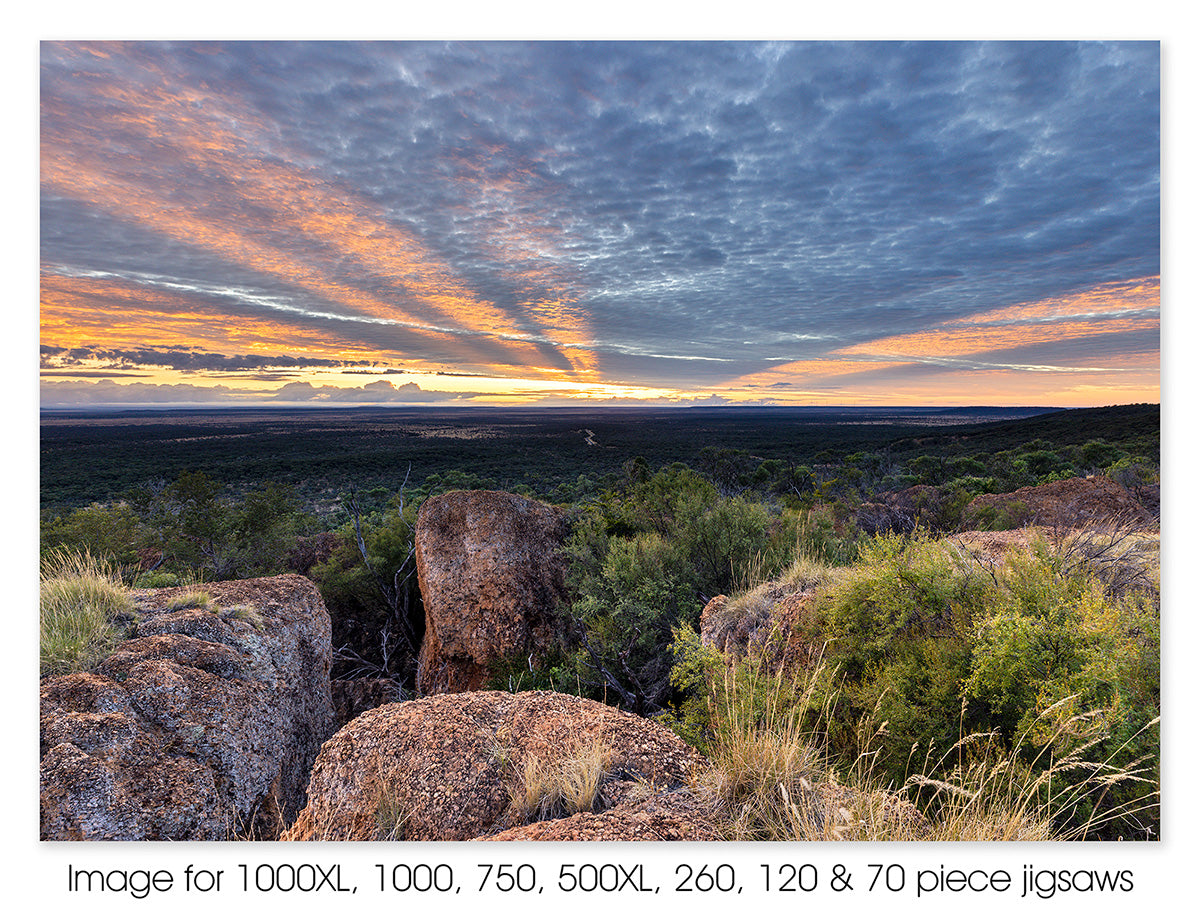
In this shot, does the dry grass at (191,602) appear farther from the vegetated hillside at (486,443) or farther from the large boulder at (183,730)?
the vegetated hillside at (486,443)

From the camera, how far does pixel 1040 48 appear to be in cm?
439

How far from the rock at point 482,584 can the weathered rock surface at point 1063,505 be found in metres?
7.82

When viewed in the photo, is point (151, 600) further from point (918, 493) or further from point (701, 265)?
point (918, 493)

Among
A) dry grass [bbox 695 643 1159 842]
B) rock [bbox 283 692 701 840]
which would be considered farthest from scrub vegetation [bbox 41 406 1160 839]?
rock [bbox 283 692 701 840]

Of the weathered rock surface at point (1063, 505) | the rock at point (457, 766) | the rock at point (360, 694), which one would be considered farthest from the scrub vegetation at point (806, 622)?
the rock at point (360, 694)

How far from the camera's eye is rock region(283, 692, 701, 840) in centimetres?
292

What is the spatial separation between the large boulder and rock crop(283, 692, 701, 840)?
0.57m

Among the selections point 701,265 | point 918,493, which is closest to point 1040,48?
point 701,265

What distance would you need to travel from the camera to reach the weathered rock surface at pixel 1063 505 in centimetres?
860

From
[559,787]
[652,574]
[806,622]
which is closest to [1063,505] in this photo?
[652,574]

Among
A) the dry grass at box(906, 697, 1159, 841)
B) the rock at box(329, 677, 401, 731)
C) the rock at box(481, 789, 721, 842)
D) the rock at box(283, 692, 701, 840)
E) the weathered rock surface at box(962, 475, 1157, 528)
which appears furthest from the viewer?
the weathered rock surface at box(962, 475, 1157, 528)

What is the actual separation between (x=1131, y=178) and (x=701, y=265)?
3817 millimetres

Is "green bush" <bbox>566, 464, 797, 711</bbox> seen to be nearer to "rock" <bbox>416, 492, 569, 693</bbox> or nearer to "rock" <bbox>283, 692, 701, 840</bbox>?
"rock" <bbox>416, 492, 569, 693</bbox>
